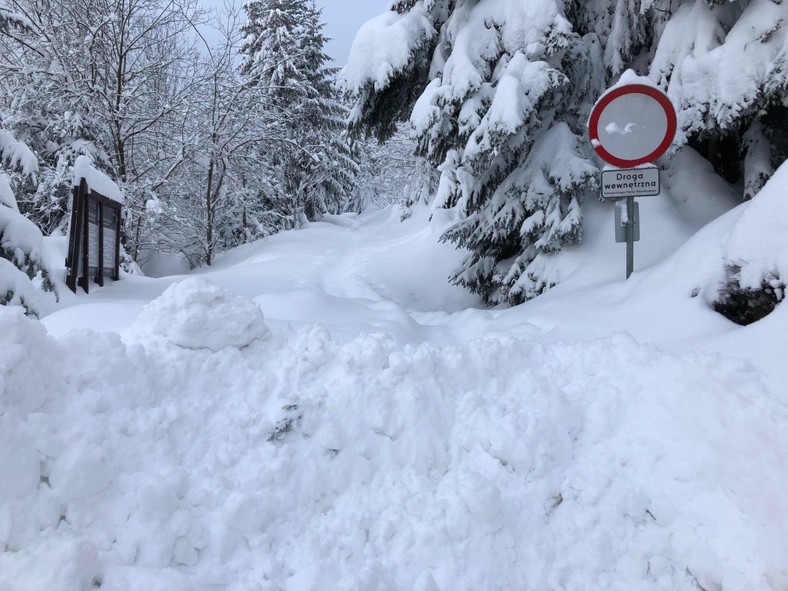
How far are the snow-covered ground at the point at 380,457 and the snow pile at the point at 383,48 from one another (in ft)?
12.3

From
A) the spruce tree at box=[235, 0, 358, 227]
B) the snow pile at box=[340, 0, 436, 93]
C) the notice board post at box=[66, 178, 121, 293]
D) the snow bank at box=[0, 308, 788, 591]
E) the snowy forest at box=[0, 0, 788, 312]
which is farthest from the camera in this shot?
the spruce tree at box=[235, 0, 358, 227]

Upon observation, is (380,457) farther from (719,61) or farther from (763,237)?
(719,61)

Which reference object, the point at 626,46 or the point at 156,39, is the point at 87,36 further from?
the point at 626,46

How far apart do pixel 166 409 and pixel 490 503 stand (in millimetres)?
1632

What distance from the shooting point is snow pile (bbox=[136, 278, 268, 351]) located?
303cm

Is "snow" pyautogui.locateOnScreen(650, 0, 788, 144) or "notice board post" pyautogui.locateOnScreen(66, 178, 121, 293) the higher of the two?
"snow" pyautogui.locateOnScreen(650, 0, 788, 144)

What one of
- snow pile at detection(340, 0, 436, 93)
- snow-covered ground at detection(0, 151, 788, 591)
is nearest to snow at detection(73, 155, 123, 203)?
snow-covered ground at detection(0, 151, 788, 591)

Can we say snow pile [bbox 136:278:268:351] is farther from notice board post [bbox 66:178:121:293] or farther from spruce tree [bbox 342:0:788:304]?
spruce tree [bbox 342:0:788:304]

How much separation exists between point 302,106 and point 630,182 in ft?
64.4

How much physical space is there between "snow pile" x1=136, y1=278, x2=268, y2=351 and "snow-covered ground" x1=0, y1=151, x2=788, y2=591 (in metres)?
0.01

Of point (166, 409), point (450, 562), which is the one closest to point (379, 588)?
point (450, 562)

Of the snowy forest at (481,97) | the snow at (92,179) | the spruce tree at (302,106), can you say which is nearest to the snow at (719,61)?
the snowy forest at (481,97)

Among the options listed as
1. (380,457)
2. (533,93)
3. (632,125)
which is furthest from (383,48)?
(380,457)

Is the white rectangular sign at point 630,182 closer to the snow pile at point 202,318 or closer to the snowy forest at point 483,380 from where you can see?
the snowy forest at point 483,380
